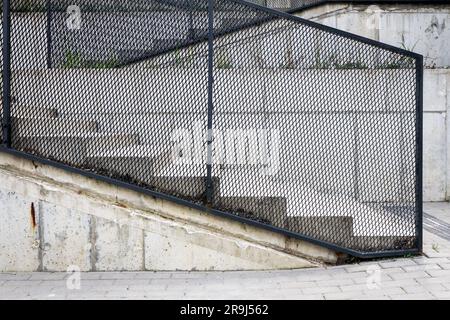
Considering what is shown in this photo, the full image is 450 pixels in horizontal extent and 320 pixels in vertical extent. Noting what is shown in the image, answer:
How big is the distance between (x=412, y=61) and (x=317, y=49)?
105 centimetres

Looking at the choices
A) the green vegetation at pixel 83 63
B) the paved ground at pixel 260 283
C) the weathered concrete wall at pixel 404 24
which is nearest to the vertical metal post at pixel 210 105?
the paved ground at pixel 260 283

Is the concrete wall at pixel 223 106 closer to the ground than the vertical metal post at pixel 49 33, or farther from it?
closer to the ground

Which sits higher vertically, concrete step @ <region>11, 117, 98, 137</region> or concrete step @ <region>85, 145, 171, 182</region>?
concrete step @ <region>11, 117, 98, 137</region>

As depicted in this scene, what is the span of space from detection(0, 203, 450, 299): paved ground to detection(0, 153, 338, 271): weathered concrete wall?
135 mm

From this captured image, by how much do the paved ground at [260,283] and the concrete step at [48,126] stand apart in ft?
5.09

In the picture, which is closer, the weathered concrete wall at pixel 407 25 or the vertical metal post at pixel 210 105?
the vertical metal post at pixel 210 105

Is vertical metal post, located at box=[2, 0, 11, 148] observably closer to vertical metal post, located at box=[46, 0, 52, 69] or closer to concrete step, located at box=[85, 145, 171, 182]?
vertical metal post, located at box=[46, 0, 52, 69]

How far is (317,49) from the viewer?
635 cm

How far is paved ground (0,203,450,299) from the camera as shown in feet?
17.5

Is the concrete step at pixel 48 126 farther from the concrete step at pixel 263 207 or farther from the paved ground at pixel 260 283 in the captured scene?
the concrete step at pixel 263 207

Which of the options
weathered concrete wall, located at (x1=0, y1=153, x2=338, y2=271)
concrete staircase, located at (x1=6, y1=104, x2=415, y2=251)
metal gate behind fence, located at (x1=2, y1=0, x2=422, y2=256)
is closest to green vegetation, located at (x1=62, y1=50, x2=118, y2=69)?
metal gate behind fence, located at (x1=2, y1=0, x2=422, y2=256)

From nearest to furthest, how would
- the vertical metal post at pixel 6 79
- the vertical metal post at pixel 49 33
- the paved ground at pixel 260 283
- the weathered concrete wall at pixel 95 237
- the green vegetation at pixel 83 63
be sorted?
the paved ground at pixel 260 283, the weathered concrete wall at pixel 95 237, the vertical metal post at pixel 6 79, the green vegetation at pixel 83 63, the vertical metal post at pixel 49 33

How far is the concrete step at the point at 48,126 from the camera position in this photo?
249 inches

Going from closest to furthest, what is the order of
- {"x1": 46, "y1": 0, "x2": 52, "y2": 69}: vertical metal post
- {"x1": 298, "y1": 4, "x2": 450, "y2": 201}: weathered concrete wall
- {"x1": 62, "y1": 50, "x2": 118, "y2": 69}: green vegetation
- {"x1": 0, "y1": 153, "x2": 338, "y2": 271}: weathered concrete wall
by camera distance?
{"x1": 0, "y1": 153, "x2": 338, "y2": 271}: weathered concrete wall
{"x1": 62, "y1": 50, "x2": 118, "y2": 69}: green vegetation
{"x1": 46, "y1": 0, "x2": 52, "y2": 69}: vertical metal post
{"x1": 298, "y1": 4, "x2": 450, "y2": 201}: weathered concrete wall
